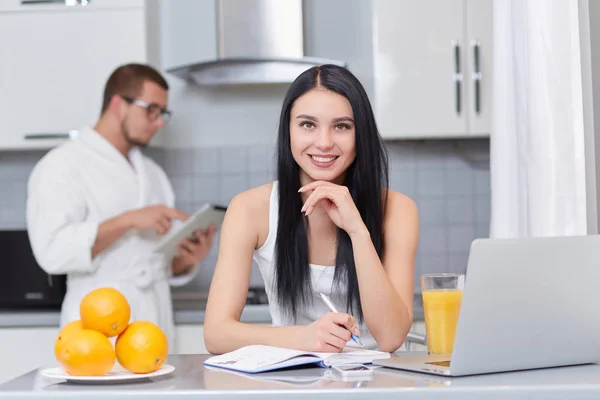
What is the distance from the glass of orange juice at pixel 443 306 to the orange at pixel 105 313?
45 cm

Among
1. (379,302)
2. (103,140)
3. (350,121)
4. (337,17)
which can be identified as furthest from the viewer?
(337,17)

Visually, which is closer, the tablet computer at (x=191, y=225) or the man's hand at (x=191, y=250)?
the tablet computer at (x=191, y=225)

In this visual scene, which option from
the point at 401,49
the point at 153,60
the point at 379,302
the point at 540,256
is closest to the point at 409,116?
the point at 401,49

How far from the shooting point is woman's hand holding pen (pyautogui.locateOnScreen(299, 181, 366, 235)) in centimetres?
155

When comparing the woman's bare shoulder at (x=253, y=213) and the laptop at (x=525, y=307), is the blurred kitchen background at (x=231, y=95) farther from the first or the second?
the laptop at (x=525, y=307)

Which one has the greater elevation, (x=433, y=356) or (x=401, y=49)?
(x=401, y=49)

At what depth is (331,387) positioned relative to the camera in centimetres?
102

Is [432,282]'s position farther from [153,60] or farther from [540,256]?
[153,60]

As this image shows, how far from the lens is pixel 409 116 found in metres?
2.88

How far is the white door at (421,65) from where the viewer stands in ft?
9.39

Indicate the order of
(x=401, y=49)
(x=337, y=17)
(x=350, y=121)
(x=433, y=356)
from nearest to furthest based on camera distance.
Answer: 1. (x=433, y=356)
2. (x=350, y=121)
3. (x=401, y=49)
4. (x=337, y=17)

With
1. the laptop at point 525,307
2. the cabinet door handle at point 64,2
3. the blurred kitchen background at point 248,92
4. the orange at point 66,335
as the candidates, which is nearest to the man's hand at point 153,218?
the blurred kitchen background at point 248,92

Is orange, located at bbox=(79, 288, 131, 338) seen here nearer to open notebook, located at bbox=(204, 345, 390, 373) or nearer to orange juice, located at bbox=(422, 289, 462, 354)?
open notebook, located at bbox=(204, 345, 390, 373)

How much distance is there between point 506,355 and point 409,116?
186 centimetres
